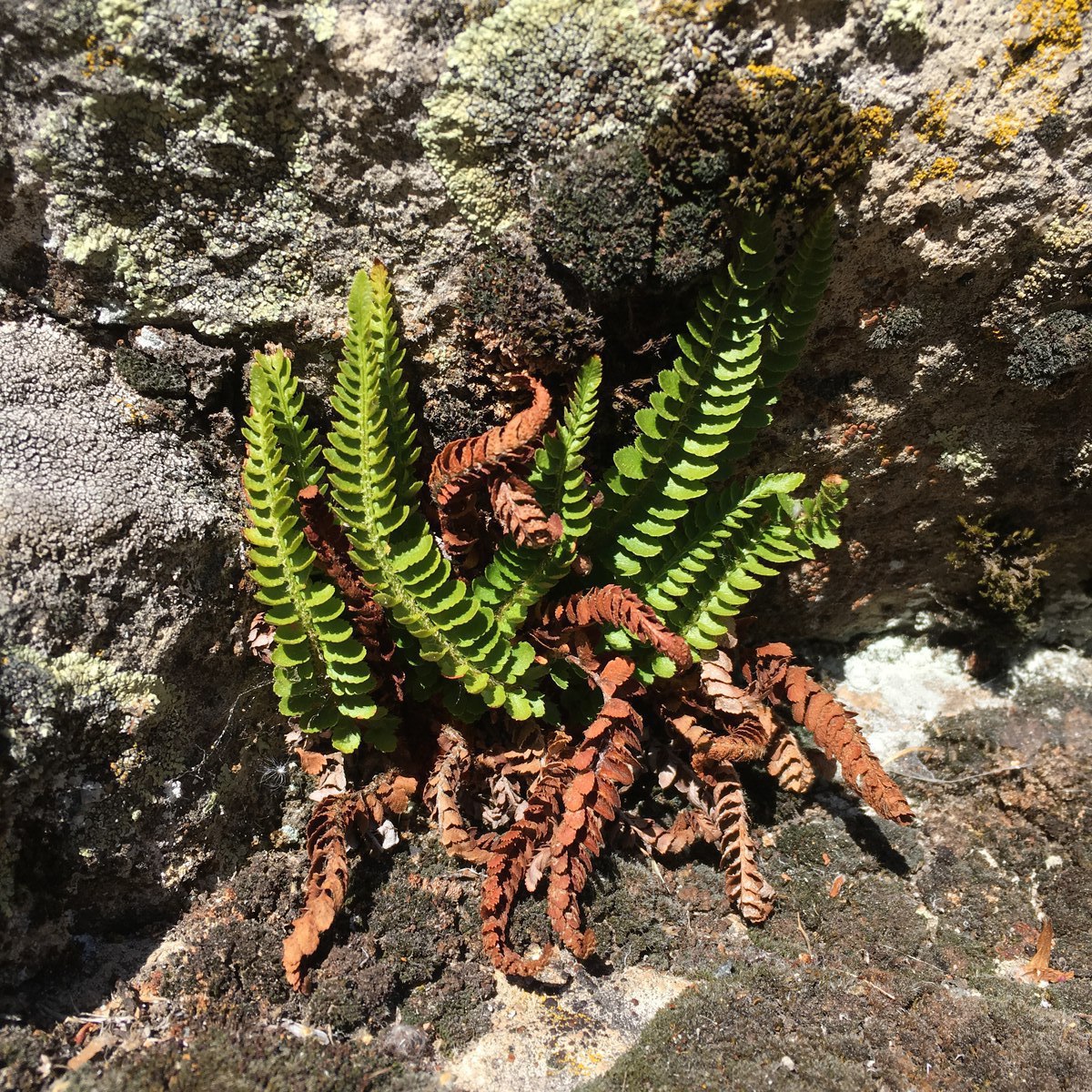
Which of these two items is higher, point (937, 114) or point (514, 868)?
point (937, 114)

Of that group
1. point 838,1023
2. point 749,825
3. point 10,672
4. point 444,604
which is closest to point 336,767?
point 444,604

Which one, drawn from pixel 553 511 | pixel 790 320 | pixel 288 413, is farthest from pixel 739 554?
pixel 288 413

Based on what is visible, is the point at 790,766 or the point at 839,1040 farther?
the point at 790,766

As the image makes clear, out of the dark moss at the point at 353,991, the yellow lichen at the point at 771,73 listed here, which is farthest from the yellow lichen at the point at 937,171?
the dark moss at the point at 353,991

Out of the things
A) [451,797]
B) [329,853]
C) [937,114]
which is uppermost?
[937,114]

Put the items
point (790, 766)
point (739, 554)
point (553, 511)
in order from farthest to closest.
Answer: point (790, 766)
point (739, 554)
point (553, 511)

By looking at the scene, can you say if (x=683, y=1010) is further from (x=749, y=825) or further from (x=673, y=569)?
(x=673, y=569)

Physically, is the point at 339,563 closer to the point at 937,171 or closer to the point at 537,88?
the point at 537,88

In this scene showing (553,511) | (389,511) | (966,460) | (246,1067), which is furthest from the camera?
(966,460)
